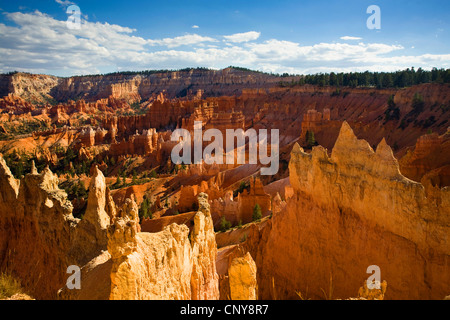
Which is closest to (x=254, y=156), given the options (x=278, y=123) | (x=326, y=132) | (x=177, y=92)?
(x=326, y=132)

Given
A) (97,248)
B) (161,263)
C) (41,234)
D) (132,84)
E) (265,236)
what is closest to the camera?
(161,263)

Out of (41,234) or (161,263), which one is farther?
(41,234)

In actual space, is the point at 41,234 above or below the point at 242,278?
below

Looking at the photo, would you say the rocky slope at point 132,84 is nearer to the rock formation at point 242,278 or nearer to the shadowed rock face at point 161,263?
the shadowed rock face at point 161,263

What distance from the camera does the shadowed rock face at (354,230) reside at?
10.0 m

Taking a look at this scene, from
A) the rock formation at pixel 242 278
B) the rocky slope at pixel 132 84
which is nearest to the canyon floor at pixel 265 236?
the rock formation at pixel 242 278

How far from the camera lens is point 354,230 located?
40.1 ft

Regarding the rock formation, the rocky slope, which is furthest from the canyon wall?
the rocky slope

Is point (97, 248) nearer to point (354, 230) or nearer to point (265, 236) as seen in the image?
point (265, 236)

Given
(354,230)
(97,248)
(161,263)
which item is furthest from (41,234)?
(354,230)

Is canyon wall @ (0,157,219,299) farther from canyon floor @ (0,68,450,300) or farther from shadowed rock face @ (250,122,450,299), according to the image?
shadowed rock face @ (250,122,450,299)

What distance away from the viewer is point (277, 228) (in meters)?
15.5

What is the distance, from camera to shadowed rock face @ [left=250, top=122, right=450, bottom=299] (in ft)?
32.9

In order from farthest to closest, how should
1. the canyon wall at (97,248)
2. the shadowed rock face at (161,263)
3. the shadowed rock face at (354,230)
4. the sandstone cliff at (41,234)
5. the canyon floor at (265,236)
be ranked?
the sandstone cliff at (41,234) < the shadowed rock face at (354,230) < the canyon floor at (265,236) < the canyon wall at (97,248) < the shadowed rock face at (161,263)
